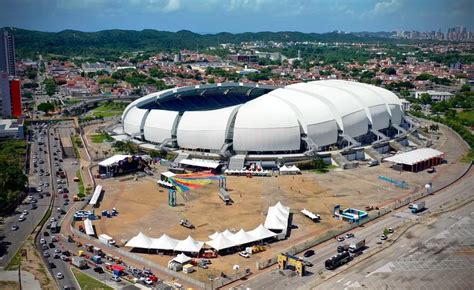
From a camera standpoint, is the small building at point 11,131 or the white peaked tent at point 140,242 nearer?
the white peaked tent at point 140,242

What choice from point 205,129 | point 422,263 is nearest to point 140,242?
point 422,263

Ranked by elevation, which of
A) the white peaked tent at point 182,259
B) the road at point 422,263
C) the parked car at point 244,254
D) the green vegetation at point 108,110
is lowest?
the parked car at point 244,254

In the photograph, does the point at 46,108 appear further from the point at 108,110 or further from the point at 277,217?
the point at 277,217

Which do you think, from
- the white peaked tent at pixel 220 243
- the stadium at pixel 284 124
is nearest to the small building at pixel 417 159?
the stadium at pixel 284 124

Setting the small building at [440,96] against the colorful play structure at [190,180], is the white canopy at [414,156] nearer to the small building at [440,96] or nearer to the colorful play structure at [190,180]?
the colorful play structure at [190,180]

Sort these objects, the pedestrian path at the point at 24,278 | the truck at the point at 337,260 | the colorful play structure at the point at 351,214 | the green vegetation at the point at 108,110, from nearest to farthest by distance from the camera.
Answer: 1. the pedestrian path at the point at 24,278
2. the truck at the point at 337,260
3. the colorful play structure at the point at 351,214
4. the green vegetation at the point at 108,110

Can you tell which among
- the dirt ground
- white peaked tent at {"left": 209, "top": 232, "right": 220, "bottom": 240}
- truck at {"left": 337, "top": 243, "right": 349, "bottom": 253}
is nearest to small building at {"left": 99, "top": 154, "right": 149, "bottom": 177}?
the dirt ground

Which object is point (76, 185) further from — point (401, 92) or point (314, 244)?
point (401, 92)

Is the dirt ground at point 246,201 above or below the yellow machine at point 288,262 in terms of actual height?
below
